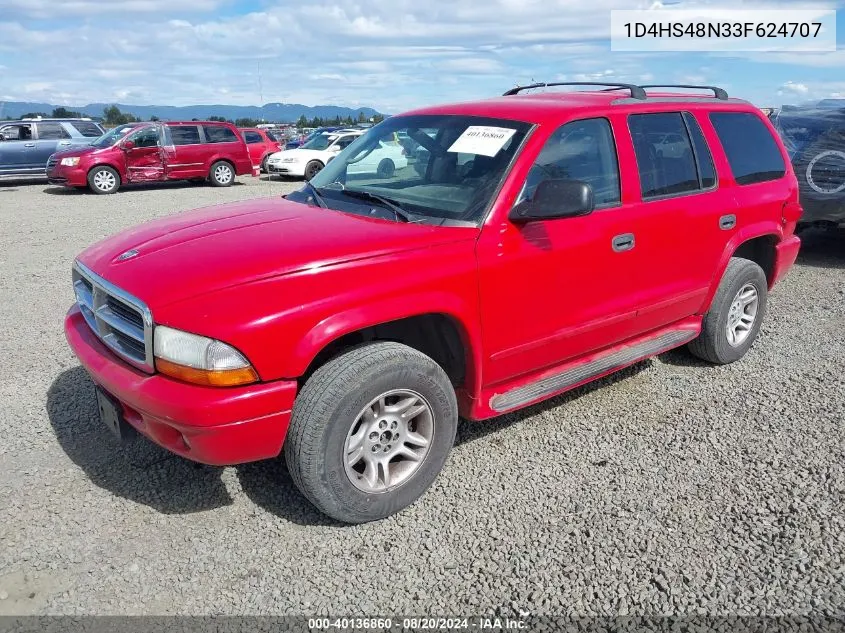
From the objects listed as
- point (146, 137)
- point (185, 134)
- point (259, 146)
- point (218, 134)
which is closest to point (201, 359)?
point (146, 137)

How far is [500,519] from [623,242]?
1630 millimetres

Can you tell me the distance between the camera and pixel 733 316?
4.81 m

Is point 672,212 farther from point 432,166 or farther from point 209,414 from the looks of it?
point 209,414

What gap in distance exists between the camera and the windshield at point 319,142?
20.1 m

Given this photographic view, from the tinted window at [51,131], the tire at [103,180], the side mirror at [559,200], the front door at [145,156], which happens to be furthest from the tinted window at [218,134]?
the side mirror at [559,200]

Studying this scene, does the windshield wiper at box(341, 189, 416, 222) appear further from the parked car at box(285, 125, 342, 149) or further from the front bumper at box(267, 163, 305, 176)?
the parked car at box(285, 125, 342, 149)

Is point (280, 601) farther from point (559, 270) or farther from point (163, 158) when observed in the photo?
point (163, 158)

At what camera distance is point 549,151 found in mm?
3455

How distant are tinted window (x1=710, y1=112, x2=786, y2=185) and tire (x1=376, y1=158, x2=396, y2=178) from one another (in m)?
2.17

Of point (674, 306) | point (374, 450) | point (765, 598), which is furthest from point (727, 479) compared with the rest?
point (374, 450)

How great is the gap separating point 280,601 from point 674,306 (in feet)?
9.49

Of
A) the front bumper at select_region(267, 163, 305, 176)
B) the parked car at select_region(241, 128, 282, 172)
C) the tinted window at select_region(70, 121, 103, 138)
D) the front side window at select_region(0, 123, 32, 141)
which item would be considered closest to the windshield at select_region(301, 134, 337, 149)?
the front bumper at select_region(267, 163, 305, 176)

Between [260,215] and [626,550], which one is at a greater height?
[260,215]

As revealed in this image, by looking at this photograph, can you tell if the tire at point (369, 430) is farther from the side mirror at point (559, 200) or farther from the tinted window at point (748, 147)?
the tinted window at point (748, 147)
